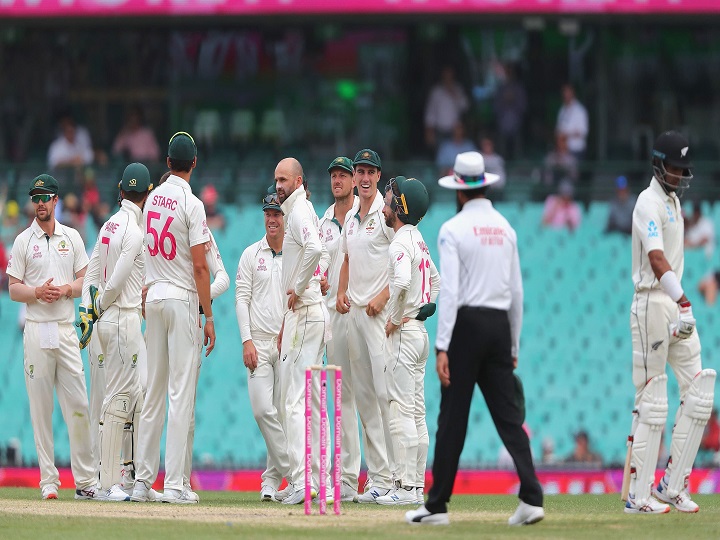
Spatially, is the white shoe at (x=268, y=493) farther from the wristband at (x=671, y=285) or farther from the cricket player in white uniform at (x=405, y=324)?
the wristband at (x=671, y=285)

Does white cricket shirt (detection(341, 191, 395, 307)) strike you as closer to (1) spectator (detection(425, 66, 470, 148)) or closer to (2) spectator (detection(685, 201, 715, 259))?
(2) spectator (detection(685, 201, 715, 259))

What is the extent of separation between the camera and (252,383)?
13094mm

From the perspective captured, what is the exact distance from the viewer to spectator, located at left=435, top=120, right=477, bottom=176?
79.0 ft

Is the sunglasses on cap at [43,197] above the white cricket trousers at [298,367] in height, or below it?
above

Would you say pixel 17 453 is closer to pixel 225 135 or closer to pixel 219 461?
pixel 219 461

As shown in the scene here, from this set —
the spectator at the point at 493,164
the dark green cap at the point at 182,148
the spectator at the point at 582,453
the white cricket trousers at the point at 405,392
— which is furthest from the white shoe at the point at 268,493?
the spectator at the point at 493,164

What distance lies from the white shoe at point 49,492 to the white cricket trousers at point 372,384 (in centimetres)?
263

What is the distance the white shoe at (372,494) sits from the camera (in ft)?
41.3

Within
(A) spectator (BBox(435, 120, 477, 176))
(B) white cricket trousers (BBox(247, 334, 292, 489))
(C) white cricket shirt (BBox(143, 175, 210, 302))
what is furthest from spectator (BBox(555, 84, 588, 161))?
(C) white cricket shirt (BBox(143, 175, 210, 302))

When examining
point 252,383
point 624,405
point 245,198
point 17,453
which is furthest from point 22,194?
point 252,383

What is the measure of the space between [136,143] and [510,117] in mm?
6045

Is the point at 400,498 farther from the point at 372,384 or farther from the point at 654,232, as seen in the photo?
the point at 654,232

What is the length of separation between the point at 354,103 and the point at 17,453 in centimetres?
916

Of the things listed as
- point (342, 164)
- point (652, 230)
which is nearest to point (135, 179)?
point (342, 164)
